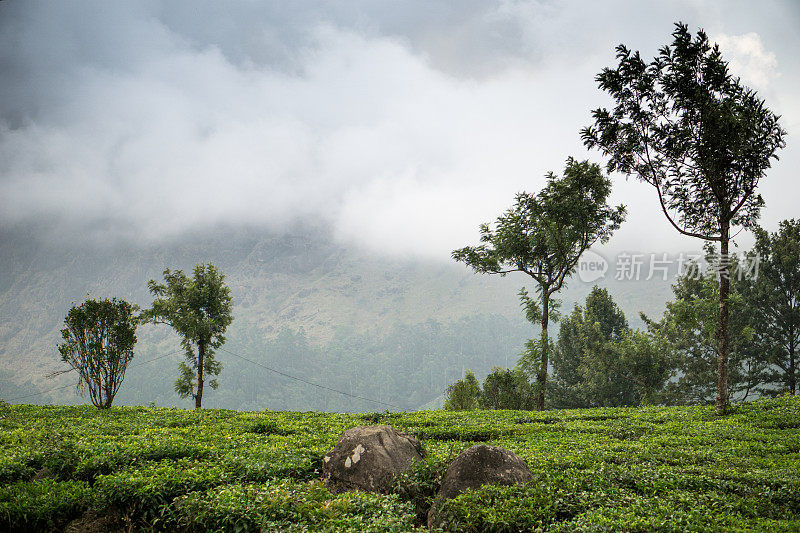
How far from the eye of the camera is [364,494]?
7.72 metres

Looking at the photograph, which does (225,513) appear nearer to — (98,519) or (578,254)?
(98,519)

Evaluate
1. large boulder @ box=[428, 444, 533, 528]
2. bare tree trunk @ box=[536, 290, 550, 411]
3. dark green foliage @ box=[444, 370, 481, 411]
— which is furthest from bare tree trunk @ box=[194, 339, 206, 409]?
large boulder @ box=[428, 444, 533, 528]

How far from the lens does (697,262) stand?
38.6m

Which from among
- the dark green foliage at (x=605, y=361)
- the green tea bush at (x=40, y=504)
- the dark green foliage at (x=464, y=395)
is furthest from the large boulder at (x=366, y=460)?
the dark green foliage at (x=605, y=361)

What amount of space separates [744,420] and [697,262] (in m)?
28.1

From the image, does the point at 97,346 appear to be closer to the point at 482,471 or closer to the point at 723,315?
the point at 482,471

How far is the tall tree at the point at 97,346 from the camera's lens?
20.5 m

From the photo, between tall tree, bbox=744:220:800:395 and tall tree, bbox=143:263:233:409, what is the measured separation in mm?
44735

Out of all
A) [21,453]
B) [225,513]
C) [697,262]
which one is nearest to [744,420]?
[225,513]

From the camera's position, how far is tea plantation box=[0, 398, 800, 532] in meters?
6.74

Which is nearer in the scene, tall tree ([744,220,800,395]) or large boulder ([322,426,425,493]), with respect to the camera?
large boulder ([322,426,425,493])

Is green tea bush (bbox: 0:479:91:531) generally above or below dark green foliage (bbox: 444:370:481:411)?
above

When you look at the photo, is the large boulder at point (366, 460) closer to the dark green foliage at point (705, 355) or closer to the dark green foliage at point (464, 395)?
the dark green foliage at point (464, 395)

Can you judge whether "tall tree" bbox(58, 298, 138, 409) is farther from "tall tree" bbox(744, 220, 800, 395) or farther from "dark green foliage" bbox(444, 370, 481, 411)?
"tall tree" bbox(744, 220, 800, 395)
